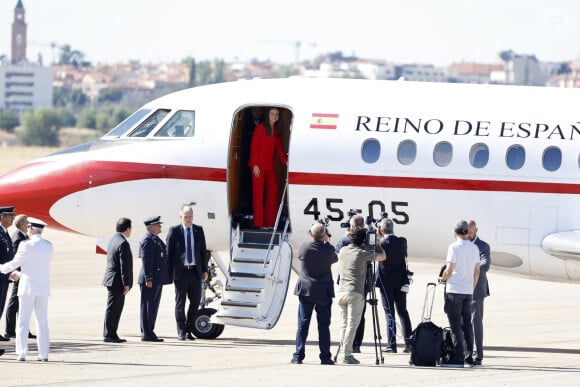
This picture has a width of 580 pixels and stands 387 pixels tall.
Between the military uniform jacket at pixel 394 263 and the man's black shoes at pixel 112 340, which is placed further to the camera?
the man's black shoes at pixel 112 340

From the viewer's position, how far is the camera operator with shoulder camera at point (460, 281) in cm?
2044

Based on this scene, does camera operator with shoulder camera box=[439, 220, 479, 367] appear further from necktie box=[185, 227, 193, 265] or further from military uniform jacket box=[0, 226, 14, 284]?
military uniform jacket box=[0, 226, 14, 284]

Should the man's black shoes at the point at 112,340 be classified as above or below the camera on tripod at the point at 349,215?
below

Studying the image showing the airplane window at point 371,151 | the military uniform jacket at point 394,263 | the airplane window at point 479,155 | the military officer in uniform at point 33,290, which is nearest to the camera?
the military officer in uniform at point 33,290

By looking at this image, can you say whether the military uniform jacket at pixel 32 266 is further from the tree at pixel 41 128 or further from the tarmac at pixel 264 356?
the tree at pixel 41 128

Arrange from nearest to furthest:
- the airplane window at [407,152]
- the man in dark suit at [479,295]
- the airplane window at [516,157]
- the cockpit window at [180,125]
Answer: the man in dark suit at [479,295] → the airplane window at [516,157] → the airplane window at [407,152] → the cockpit window at [180,125]

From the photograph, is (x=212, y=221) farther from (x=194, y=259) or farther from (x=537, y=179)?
(x=537, y=179)

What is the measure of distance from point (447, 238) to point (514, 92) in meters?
2.50

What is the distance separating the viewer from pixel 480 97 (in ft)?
76.9

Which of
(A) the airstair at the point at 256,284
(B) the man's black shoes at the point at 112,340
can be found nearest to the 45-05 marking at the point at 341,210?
(A) the airstair at the point at 256,284

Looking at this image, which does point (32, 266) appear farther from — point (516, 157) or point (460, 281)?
point (516, 157)

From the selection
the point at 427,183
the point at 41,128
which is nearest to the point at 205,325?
the point at 427,183

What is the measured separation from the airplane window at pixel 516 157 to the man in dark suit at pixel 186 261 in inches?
186

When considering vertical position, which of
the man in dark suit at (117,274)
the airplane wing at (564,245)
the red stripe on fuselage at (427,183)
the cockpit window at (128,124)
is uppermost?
the cockpit window at (128,124)
